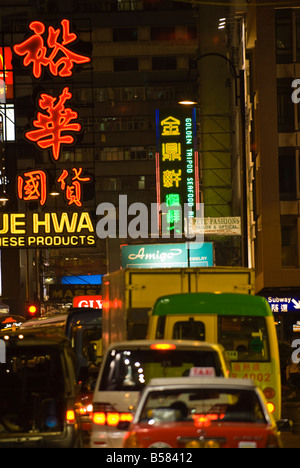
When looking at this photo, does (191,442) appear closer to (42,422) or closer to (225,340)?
(42,422)

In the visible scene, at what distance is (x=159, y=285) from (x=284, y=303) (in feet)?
77.9

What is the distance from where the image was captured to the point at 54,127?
34031 millimetres

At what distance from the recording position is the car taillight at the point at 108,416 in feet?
40.0

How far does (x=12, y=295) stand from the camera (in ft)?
203

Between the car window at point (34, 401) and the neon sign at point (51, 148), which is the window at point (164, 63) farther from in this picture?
the car window at point (34, 401)

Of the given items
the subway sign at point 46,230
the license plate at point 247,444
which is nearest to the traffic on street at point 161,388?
the license plate at point 247,444

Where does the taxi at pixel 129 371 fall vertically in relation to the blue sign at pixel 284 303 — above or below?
above

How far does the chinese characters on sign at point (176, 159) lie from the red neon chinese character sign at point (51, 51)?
958 centimetres

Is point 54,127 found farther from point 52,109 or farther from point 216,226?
point 216,226

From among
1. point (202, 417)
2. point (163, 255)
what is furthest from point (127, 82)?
point (202, 417)

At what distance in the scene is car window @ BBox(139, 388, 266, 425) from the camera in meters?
9.33

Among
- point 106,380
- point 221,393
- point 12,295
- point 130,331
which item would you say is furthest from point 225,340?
point 12,295

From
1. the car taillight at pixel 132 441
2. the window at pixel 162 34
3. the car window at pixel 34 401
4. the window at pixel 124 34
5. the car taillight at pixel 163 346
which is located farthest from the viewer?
the window at pixel 162 34

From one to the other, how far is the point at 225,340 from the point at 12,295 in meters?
46.3
